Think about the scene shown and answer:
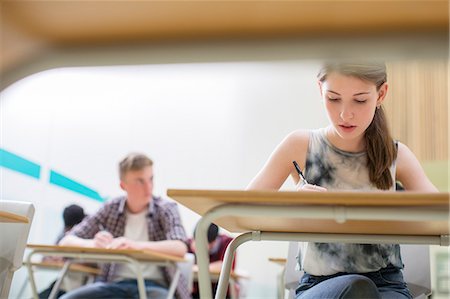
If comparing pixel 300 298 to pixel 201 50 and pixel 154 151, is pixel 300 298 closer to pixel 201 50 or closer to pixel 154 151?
pixel 201 50

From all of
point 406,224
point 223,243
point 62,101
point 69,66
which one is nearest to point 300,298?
point 406,224

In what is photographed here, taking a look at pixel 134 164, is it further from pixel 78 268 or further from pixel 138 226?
pixel 78 268

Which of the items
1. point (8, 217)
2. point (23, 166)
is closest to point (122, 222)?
point (23, 166)

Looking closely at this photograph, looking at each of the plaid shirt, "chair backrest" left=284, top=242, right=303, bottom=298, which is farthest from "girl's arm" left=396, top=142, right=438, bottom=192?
the plaid shirt

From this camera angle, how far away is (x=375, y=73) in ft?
3.90

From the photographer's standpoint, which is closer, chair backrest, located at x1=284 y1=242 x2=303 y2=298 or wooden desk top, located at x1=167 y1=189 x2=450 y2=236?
wooden desk top, located at x1=167 y1=189 x2=450 y2=236

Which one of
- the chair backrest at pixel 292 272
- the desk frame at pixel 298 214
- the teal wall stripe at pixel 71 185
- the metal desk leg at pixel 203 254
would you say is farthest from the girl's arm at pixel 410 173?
the teal wall stripe at pixel 71 185

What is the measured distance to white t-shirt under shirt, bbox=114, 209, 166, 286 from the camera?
2395 millimetres

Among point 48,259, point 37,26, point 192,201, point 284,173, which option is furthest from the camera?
point 48,259

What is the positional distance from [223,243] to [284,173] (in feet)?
7.93

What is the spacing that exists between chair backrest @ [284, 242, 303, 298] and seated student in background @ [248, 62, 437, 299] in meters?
0.19

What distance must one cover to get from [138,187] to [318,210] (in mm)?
1763

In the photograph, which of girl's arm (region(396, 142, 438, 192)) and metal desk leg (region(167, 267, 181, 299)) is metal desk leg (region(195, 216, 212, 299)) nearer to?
girl's arm (region(396, 142, 438, 192))

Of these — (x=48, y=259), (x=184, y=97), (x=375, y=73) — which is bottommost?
(x=48, y=259)
